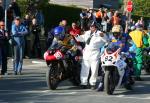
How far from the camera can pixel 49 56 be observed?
15141mm

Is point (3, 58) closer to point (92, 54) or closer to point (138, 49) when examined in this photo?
point (92, 54)

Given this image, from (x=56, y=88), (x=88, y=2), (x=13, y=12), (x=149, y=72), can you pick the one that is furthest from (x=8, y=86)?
(x=88, y=2)

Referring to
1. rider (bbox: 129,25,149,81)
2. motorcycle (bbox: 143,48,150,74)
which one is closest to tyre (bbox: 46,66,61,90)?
rider (bbox: 129,25,149,81)

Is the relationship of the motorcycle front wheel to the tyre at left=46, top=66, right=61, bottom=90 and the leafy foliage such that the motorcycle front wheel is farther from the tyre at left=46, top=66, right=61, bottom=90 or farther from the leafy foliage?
the leafy foliage

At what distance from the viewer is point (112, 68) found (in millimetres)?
14773

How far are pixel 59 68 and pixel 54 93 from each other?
34.7 inches

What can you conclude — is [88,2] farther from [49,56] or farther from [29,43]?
[49,56]

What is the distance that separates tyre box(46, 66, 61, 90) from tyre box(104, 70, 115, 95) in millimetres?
1475

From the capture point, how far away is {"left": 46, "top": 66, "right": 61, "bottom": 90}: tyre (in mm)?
15164

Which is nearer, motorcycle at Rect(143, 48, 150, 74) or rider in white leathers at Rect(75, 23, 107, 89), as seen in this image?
rider in white leathers at Rect(75, 23, 107, 89)

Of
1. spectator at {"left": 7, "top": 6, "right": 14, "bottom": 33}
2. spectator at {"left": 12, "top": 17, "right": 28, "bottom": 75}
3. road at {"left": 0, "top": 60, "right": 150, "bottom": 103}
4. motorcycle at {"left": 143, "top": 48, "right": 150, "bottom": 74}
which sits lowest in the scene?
road at {"left": 0, "top": 60, "right": 150, "bottom": 103}

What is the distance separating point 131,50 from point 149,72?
383 cm

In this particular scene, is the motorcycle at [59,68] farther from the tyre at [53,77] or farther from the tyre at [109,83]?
the tyre at [109,83]

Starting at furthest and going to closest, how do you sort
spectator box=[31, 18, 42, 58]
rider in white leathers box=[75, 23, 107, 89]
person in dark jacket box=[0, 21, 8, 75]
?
spectator box=[31, 18, 42, 58] → person in dark jacket box=[0, 21, 8, 75] → rider in white leathers box=[75, 23, 107, 89]
